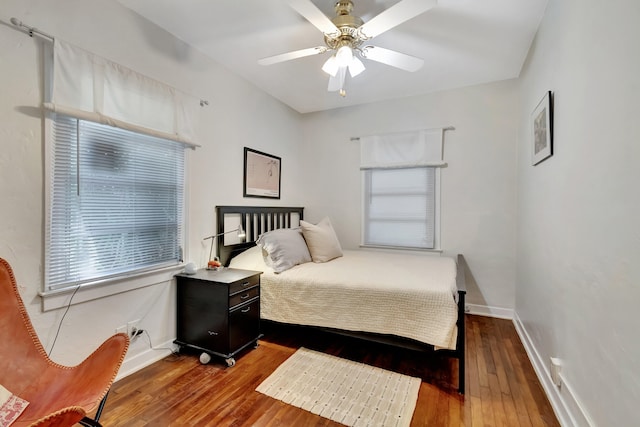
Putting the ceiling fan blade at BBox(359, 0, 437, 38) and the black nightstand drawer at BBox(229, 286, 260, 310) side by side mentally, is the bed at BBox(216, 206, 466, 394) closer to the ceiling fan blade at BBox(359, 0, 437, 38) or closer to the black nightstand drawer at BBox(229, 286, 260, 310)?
the black nightstand drawer at BBox(229, 286, 260, 310)

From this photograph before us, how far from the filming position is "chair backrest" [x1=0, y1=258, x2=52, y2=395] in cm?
125

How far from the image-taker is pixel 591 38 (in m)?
1.35

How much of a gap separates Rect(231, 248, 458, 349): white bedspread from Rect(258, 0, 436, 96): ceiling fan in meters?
1.62

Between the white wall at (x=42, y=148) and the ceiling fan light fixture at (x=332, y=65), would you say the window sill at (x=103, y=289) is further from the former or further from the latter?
the ceiling fan light fixture at (x=332, y=65)

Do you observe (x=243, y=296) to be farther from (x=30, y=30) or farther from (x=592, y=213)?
(x=592, y=213)

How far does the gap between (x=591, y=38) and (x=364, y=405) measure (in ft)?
7.49

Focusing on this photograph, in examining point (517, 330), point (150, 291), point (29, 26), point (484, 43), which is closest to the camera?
point (29, 26)

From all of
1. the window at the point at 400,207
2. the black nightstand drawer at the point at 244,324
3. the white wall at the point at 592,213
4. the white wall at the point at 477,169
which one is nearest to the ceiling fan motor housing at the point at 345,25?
the white wall at the point at 592,213

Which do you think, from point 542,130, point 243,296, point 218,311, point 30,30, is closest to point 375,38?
point 542,130

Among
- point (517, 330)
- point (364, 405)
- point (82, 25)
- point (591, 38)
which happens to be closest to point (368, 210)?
point (517, 330)

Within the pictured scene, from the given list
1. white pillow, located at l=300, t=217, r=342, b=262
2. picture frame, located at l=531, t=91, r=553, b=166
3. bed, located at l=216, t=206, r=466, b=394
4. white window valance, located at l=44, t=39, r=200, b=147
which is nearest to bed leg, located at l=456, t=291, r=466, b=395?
bed, located at l=216, t=206, r=466, b=394

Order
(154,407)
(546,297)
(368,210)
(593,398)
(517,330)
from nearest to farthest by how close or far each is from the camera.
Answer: (593,398) < (154,407) < (546,297) < (517,330) < (368,210)

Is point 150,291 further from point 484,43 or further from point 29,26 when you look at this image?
point 484,43

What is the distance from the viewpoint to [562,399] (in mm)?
1601
